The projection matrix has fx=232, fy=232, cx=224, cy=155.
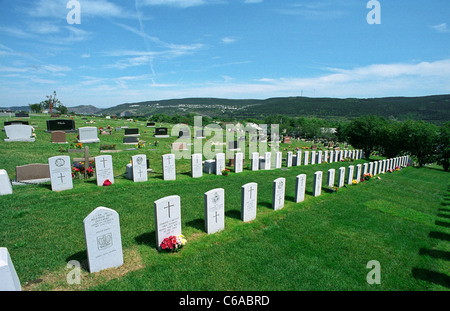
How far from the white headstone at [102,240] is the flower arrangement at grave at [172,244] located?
1.05 meters

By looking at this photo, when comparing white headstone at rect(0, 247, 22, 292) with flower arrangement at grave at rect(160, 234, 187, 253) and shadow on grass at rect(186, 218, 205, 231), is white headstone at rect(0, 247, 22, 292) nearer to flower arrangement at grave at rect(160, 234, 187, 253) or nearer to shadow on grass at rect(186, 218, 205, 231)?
flower arrangement at grave at rect(160, 234, 187, 253)

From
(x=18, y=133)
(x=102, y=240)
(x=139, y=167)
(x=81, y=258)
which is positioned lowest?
(x=81, y=258)

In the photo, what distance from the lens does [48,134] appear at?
2280 centimetres

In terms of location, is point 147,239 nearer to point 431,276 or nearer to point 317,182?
point 431,276

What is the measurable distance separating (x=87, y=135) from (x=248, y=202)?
19.2 meters

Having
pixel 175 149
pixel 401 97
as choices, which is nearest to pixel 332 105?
pixel 401 97

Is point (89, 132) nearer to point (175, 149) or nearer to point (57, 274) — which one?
point (175, 149)

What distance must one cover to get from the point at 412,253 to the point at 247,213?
494 centimetres

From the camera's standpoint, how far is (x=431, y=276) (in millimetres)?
5719

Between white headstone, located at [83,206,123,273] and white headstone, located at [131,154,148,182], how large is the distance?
23.1ft

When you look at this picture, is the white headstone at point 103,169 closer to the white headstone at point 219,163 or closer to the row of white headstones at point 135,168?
the row of white headstones at point 135,168

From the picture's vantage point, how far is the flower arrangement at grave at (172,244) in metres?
6.03

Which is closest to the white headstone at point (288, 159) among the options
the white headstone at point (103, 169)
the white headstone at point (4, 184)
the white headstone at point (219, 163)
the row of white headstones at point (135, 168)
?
the row of white headstones at point (135, 168)

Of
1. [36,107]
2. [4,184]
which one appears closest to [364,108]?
[36,107]
